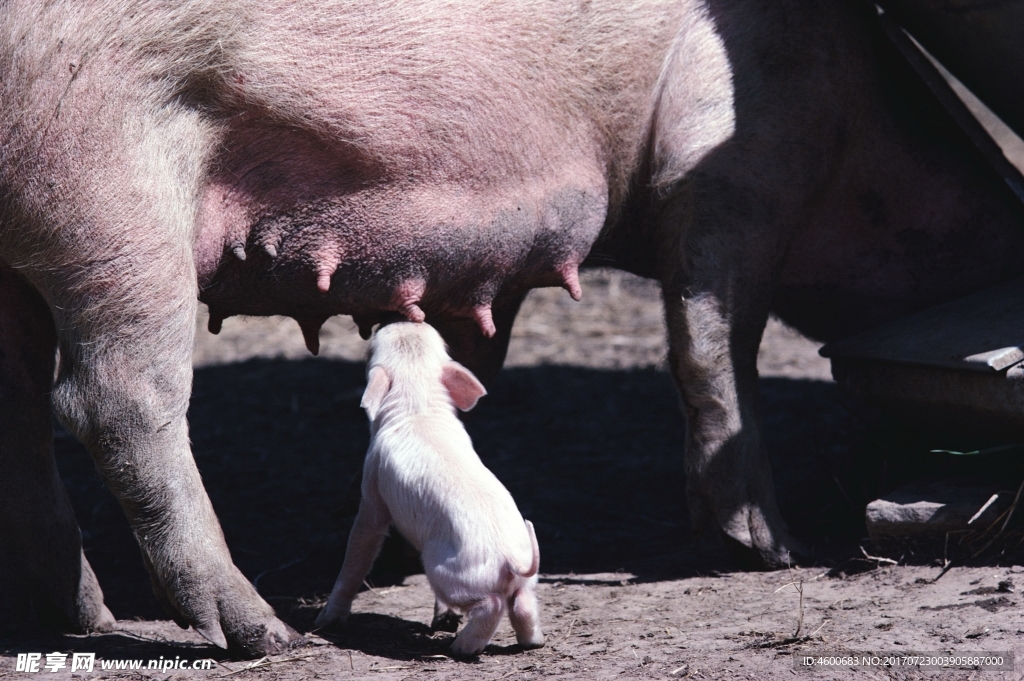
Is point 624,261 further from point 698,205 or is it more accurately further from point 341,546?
point 341,546

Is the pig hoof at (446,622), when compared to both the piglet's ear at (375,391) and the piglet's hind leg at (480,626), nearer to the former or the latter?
the piglet's hind leg at (480,626)

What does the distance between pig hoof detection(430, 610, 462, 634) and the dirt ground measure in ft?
0.14

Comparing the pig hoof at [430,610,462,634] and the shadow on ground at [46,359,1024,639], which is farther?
the shadow on ground at [46,359,1024,639]

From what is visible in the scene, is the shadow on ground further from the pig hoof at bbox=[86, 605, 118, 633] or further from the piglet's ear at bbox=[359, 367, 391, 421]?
the piglet's ear at bbox=[359, 367, 391, 421]

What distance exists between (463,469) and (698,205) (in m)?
1.17

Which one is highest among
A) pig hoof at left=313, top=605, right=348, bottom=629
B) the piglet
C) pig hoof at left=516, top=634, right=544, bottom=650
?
the piglet

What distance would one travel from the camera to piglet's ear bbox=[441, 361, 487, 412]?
9.41 feet

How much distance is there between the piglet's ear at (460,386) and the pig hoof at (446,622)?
21.0 inches

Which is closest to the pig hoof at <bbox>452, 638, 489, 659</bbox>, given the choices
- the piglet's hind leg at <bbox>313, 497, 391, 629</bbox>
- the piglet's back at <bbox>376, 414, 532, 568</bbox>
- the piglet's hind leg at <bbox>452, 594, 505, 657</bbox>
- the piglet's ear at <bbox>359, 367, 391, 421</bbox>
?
the piglet's hind leg at <bbox>452, 594, 505, 657</bbox>

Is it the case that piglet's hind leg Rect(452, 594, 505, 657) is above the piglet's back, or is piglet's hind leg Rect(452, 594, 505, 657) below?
below

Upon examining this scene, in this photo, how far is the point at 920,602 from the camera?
2.65 meters

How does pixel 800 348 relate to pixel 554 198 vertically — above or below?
below

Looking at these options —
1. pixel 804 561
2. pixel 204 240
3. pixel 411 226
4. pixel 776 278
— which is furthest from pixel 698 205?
pixel 204 240

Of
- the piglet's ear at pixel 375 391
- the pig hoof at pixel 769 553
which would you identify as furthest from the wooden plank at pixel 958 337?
the piglet's ear at pixel 375 391
